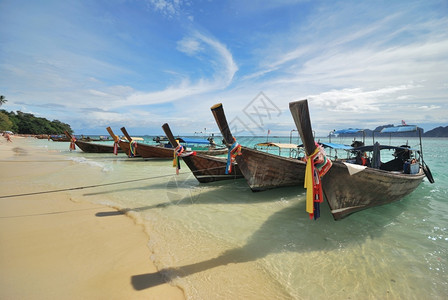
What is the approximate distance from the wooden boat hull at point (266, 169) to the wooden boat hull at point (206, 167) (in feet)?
7.02

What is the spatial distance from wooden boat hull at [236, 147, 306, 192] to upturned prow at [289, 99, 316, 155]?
322 cm

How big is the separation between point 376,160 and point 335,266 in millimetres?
7108

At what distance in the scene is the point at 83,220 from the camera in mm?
5176

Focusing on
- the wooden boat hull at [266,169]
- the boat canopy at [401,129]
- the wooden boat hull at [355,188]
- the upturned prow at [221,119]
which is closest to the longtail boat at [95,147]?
the wooden boat hull at [266,169]

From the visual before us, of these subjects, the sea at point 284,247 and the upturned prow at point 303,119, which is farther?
the upturned prow at point 303,119

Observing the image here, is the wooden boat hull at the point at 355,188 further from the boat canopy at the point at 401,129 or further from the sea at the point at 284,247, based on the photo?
the boat canopy at the point at 401,129

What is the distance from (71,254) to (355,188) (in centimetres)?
643

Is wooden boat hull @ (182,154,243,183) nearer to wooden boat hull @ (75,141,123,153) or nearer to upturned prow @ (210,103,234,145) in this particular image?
upturned prow @ (210,103,234,145)

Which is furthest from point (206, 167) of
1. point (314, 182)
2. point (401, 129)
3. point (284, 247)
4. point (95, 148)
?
point (95, 148)

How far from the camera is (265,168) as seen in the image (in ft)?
24.6

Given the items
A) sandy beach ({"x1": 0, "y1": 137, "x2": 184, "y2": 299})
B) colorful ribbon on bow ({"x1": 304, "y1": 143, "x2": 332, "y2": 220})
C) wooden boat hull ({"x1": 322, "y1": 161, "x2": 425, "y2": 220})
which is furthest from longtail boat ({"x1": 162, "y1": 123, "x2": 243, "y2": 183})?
colorful ribbon on bow ({"x1": 304, "y1": 143, "x2": 332, "y2": 220})

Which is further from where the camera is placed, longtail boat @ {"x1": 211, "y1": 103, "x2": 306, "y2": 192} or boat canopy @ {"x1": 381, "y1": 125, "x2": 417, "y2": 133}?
boat canopy @ {"x1": 381, "y1": 125, "x2": 417, "y2": 133}

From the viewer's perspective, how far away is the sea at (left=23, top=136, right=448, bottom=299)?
123 inches

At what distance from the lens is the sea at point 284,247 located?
3.13m
